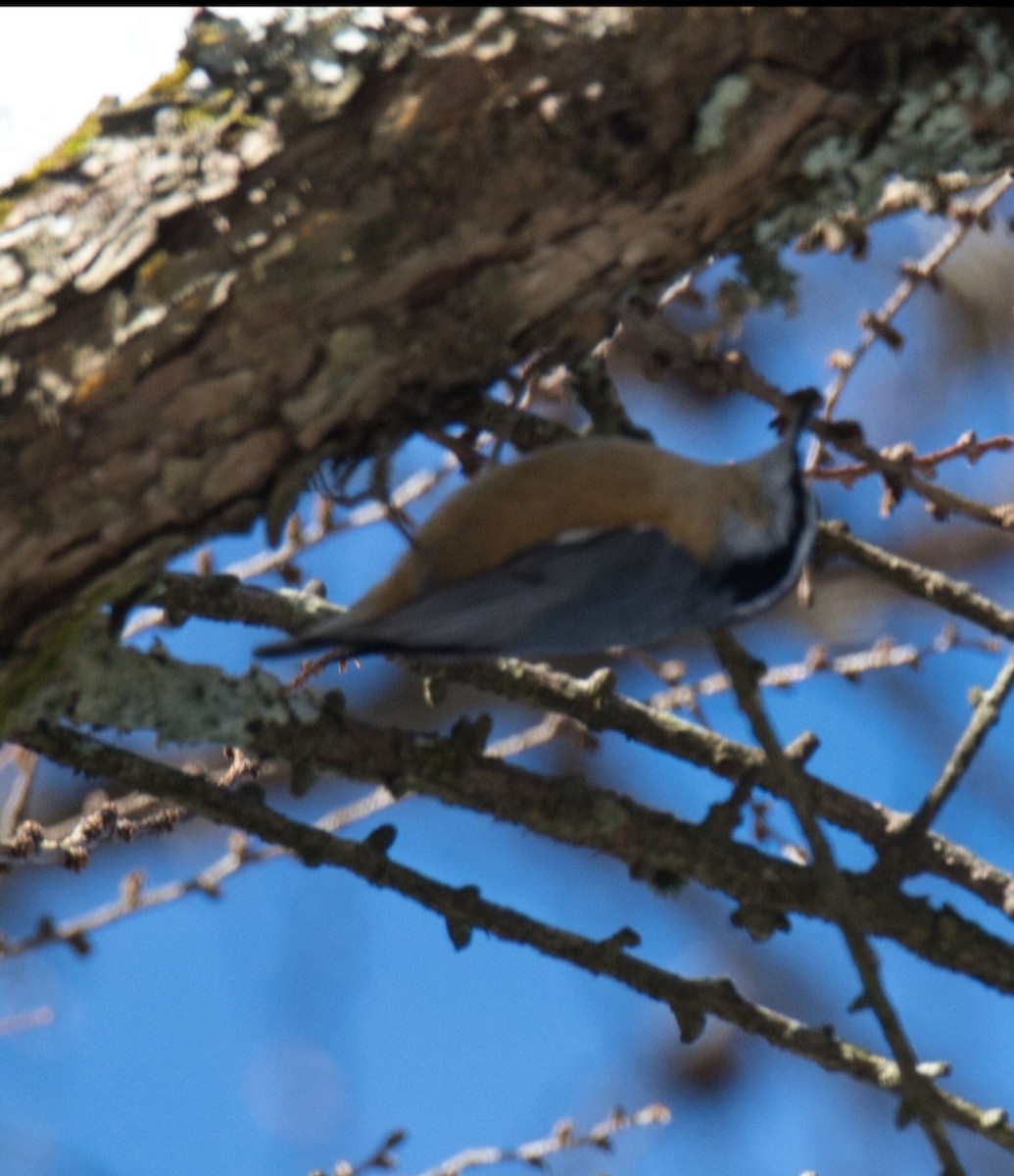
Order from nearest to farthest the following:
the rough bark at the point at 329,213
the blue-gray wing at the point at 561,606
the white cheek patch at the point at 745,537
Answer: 1. the rough bark at the point at 329,213
2. the blue-gray wing at the point at 561,606
3. the white cheek patch at the point at 745,537

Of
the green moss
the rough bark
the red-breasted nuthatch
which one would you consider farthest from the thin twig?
the green moss

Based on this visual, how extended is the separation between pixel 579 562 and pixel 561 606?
0.34 feet

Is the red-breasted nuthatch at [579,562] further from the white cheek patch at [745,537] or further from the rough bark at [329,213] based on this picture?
the rough bark at [329,213]

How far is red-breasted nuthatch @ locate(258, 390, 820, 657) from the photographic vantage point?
8.11 feet

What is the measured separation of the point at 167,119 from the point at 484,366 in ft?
1.81

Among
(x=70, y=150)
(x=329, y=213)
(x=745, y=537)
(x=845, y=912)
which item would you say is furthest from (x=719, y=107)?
(x=845, y=912)

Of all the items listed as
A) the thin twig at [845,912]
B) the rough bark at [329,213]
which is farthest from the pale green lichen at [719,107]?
the thin twig at [845,912]

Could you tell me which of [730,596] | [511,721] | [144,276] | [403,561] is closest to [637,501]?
[730,596]

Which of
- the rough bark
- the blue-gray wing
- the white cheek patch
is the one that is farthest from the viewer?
the white cheek patch

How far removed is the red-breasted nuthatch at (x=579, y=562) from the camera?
8.11 ft

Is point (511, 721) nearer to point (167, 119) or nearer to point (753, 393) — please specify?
Answer: point (753, 393)

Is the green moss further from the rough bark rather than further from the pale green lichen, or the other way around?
the pale green lichen

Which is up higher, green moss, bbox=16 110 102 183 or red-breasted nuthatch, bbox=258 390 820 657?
green moss, bbox=16 110 102 183

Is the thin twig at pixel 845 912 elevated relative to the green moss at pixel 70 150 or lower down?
lower down
